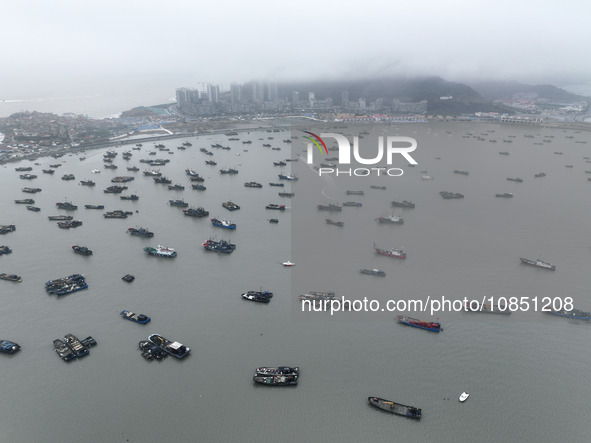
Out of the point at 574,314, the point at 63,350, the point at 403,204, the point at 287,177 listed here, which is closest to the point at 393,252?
the point at 574,314

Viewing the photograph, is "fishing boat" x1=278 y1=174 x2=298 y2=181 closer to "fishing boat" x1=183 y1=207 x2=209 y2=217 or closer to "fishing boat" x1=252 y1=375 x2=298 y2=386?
"fishing boat" x1=183 y1=207 x2=209 y2=217

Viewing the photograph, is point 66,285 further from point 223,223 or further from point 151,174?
point 151,174

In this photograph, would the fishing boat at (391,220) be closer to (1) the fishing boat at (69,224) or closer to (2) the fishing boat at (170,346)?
(2) the fishing boat at (170,346)

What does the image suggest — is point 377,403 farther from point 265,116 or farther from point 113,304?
point 265,116

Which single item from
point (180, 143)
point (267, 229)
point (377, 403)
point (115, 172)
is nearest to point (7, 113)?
point (180, 143)

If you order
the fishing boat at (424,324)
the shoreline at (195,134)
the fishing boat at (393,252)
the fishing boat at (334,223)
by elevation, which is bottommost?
the fishing boat at (424,324)

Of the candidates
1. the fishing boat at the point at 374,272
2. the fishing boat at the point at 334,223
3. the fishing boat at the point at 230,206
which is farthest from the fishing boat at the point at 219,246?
the fishing boat at the point at 374,272
